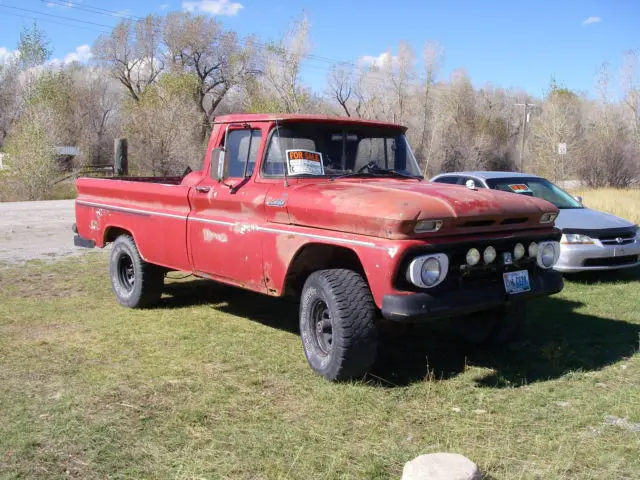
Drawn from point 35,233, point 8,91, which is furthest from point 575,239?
point 8,91

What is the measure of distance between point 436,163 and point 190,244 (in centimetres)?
4527

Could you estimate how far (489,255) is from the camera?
457 cm

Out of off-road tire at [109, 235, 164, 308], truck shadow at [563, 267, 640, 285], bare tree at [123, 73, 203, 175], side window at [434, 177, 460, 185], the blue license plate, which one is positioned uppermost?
bare tree at [123, 73, 203, 175]

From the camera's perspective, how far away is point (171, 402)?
14.2 feet

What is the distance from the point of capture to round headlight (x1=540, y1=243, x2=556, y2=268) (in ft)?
16.4

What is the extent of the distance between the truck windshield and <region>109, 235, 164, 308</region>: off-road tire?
7.43 ft

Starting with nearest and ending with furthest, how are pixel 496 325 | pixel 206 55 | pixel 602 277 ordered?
1. pixel 496 325
2. pixel 602 277
3. pixel 206 55

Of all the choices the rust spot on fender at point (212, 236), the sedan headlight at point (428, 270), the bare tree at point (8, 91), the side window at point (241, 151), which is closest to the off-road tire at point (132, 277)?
the rust spot on fender at point (212, 236)

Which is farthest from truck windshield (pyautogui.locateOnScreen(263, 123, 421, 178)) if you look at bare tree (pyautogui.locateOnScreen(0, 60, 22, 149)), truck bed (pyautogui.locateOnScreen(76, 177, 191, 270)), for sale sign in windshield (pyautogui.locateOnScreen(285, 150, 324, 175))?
bare tree (pyautogui.locateOnScreen(0, 60, 22, 149))

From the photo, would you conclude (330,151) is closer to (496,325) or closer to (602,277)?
(496,325)

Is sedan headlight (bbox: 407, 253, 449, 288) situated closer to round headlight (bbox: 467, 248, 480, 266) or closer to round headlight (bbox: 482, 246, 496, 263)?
round headlight (bbox: 467, 248, 480, 266)

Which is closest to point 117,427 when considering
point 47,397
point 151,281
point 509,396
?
point 47,397

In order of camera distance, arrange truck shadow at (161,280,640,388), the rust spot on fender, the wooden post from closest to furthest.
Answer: truck shadow at (161,280,640,388) → the rust spot on fender → the wooden post

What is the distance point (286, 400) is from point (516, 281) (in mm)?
1903
